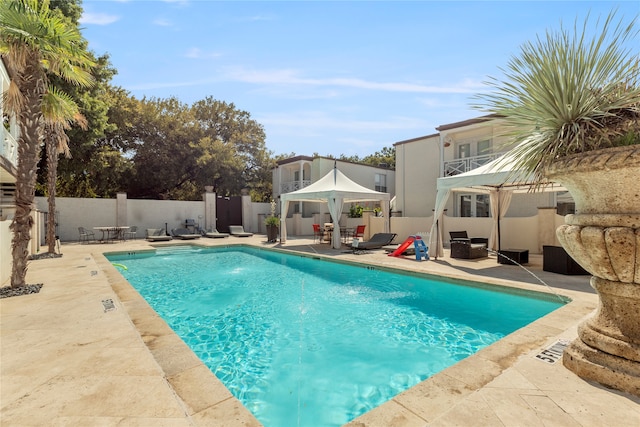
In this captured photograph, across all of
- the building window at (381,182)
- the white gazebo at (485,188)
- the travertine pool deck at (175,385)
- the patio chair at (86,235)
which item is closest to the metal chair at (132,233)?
the patio chair at (86,235)

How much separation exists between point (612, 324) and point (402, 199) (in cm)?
1684

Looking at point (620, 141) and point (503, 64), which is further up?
point (503, 64)

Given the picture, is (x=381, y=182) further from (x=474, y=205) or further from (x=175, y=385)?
(x=175, y=385)

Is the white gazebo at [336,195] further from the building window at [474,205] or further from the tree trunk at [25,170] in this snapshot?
the tree trunk at [25,170]

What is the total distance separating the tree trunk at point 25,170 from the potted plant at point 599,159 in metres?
7.74

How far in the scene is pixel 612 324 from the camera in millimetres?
2467

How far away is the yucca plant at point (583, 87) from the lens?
7.80 feet

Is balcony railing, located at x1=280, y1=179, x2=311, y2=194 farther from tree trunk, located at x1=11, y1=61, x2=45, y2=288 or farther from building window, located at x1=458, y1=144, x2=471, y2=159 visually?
tree trunk, located at x1=11, y1=61, x2=45, y2=288

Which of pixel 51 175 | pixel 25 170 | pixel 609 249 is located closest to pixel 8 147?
pixel 51 175

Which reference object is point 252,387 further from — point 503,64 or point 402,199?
point 402,199

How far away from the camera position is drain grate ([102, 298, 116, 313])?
15.8ft

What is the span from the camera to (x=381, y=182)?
25.5 meters

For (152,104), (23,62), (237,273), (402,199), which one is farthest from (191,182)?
(23,62)

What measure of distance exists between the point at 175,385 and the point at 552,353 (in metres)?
3.55
